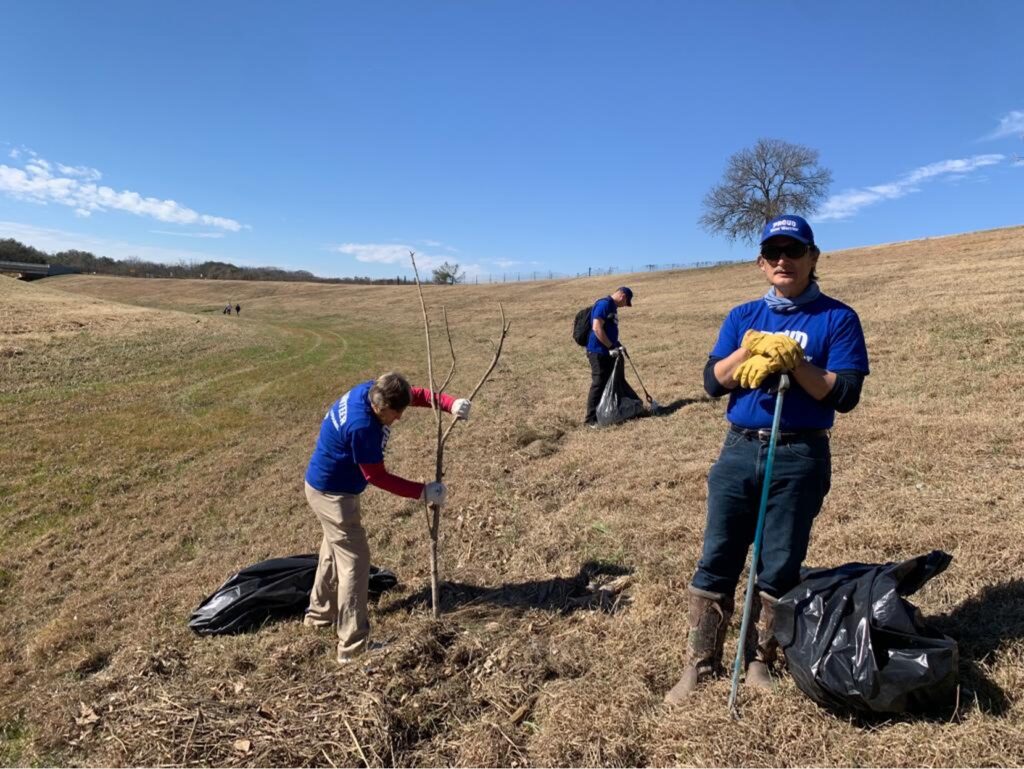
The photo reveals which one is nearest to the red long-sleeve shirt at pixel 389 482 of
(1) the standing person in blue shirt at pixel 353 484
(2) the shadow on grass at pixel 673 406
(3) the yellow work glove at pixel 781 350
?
(1) the standing person in blue shirt at pixel 353 484

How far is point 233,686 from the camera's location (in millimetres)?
3648

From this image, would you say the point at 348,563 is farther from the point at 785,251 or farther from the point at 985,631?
the point at 985,631

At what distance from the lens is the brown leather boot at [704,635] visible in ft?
10.2

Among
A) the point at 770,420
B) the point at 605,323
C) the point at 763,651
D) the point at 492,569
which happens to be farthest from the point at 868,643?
the point at 605,323

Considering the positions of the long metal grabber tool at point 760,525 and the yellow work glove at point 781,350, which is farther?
the long metal grabber tool at point 760,525

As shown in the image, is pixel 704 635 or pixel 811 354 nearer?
pixel 811 354

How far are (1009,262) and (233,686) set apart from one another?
26.9 meters

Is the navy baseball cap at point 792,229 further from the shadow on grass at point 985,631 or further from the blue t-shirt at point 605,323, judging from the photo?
the blue t-shirt at point 605,323

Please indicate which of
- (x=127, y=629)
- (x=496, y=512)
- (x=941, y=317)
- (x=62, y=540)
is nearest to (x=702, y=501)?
(x=496, y=512)

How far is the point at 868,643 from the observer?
2482mm

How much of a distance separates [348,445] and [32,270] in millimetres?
94229

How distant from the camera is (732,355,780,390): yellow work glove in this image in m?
2.56

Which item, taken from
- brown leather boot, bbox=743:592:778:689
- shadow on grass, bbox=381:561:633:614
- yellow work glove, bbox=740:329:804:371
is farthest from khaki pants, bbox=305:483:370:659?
yellow work glove, bbox=740:329:804:371

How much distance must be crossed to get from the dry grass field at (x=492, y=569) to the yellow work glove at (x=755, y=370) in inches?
59.4
